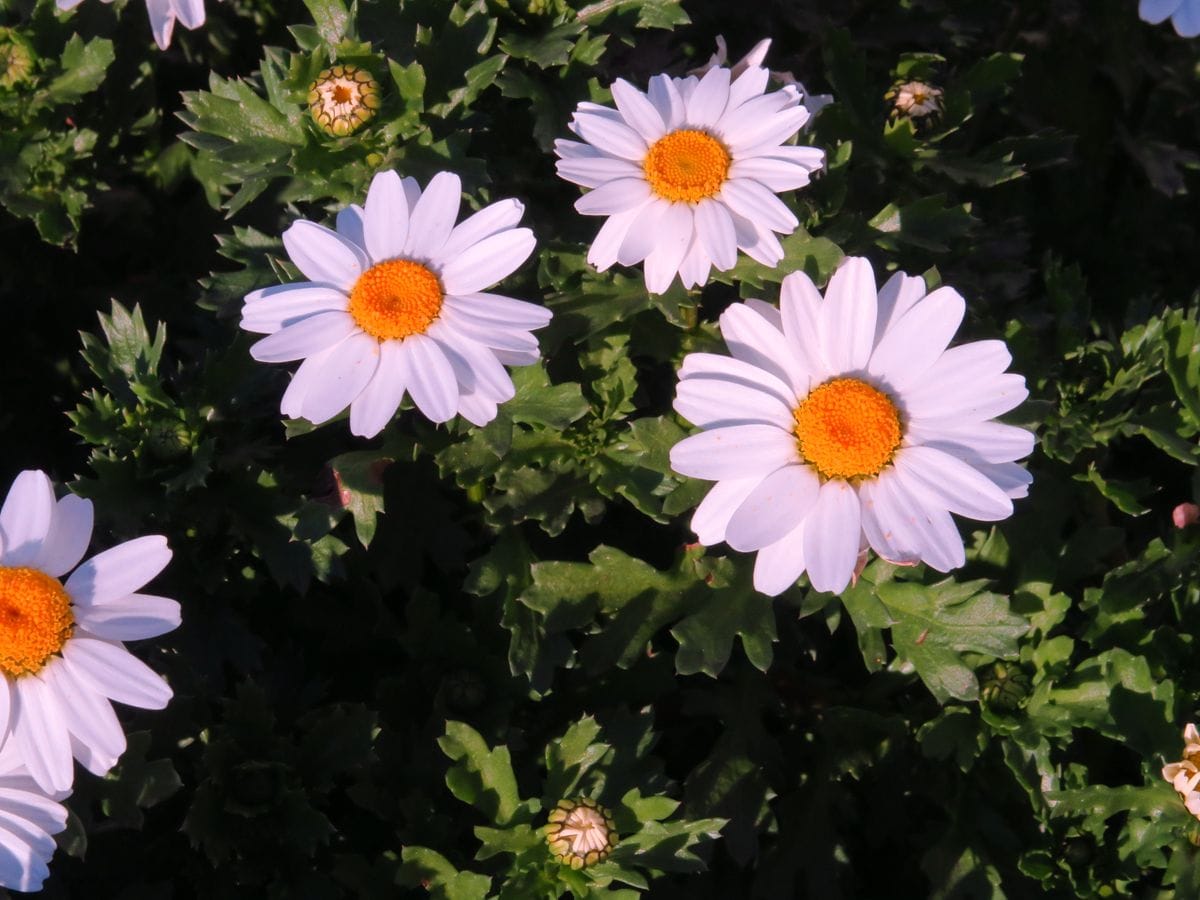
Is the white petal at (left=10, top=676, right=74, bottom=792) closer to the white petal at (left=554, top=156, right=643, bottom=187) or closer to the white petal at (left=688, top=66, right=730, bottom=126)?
the white petal at (left=554, top=156, right=643, bottom=187)

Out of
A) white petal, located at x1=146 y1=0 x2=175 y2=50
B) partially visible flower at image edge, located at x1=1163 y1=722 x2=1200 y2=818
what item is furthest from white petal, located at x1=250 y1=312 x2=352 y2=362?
partially visible flower at image edge, located at x1=1163 y1=722 x2=1200 y2=818

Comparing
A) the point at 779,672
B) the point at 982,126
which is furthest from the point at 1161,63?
the point at 779,672

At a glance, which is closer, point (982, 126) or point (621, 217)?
point (621, 217)

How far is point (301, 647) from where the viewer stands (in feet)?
Result: 10.2

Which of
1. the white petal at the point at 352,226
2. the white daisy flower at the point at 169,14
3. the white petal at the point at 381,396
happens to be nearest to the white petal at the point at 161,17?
the white daisy flower at the point at 169,14

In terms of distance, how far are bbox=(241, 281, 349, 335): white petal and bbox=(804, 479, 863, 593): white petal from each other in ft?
3.19

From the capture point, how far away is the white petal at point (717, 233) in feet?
7.57

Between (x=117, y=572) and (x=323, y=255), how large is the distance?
2.34 ft

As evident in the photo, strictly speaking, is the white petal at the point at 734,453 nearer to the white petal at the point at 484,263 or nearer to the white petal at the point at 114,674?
the white petal at the point at 484,263

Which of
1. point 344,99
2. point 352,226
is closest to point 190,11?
point 344,99

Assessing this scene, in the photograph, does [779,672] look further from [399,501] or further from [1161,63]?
[1161,63]

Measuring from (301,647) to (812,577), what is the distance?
154 cm

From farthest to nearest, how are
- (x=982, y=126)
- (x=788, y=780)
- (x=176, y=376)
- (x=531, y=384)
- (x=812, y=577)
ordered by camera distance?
(x=982, y=126), (x=788, y=780), (x=176, y=376), (x=531, y=384), (x=812, y=577)

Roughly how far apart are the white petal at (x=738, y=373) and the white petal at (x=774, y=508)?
16 cm
